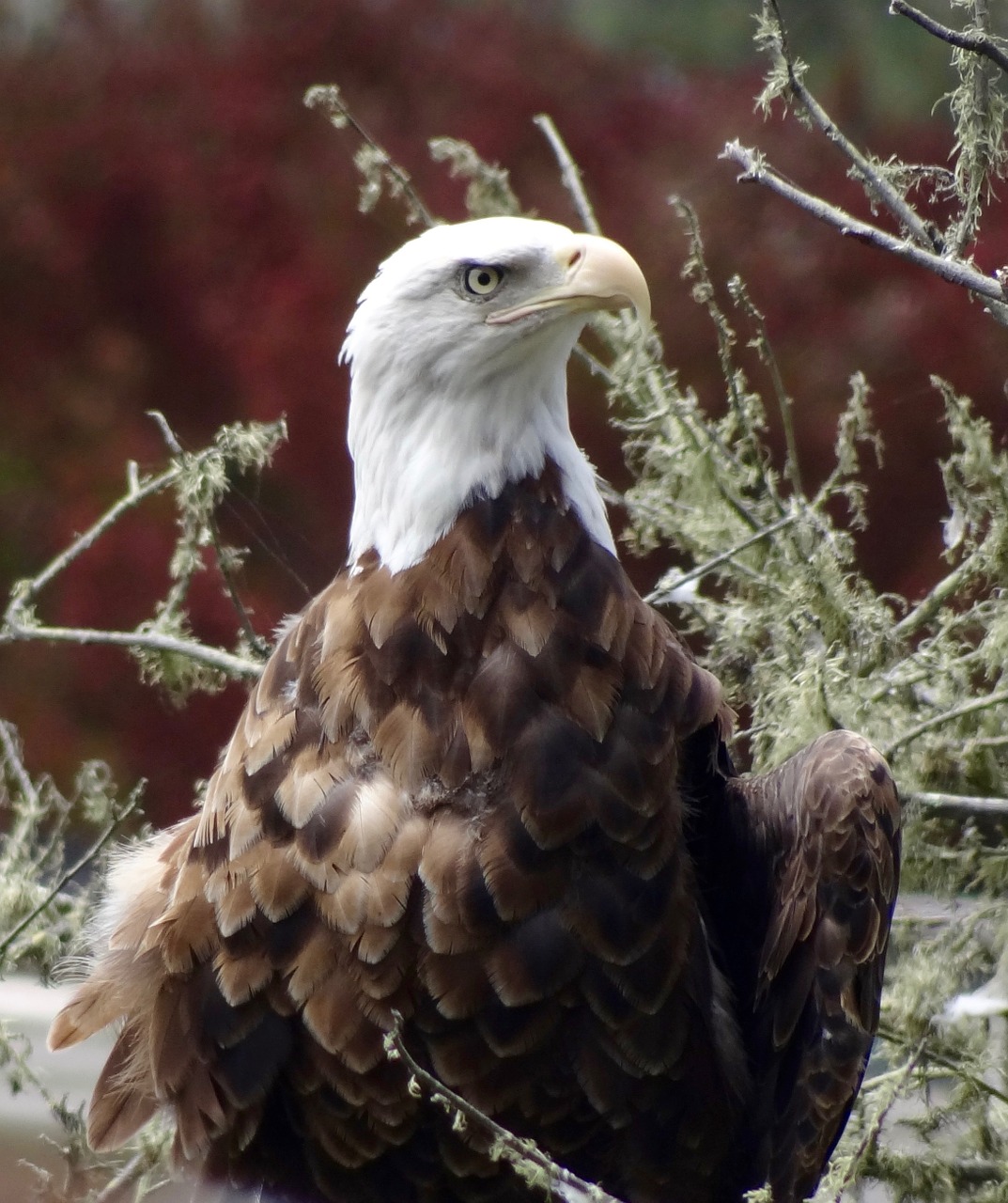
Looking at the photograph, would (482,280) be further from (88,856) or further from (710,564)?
(88,856)

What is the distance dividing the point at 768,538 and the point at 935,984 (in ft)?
2.19

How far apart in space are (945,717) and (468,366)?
719 mm

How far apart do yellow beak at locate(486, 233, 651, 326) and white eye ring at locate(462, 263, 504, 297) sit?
27mm

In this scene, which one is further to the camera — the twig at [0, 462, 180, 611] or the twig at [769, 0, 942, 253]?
the twig at [0, 462, 180, 611]

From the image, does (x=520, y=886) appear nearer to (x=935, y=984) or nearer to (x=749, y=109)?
(x=935, y=984)

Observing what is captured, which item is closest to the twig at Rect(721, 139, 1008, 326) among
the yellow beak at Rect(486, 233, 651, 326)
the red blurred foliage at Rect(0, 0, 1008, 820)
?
the yellow beak at Rect(486, 233, 651, 326)

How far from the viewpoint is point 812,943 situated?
2049 mm

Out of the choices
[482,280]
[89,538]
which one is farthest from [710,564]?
[89,538]

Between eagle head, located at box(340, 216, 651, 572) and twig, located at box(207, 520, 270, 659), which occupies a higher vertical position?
eagle head, located at box(340, 216, 651, 572)

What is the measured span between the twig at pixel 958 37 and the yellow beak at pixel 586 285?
44 centimetres

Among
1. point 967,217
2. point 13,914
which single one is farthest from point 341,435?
point 967,217

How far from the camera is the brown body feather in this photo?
6.44 feet

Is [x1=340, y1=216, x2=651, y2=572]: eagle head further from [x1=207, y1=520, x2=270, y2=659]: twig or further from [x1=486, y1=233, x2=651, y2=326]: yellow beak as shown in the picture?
[x1=207, y1=520, x2=270, y2=659]: twig

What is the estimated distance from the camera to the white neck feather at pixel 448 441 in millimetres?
2021
